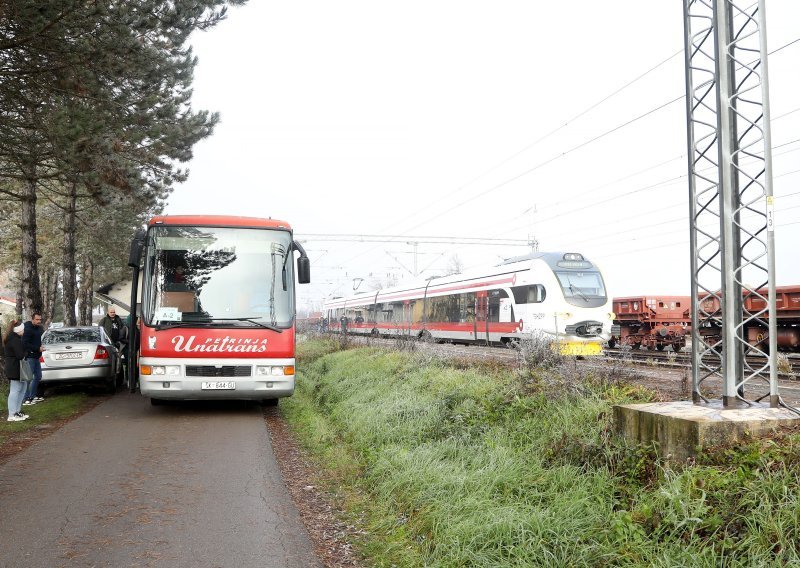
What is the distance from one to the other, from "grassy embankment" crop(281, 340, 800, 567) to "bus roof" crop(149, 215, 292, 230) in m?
4.02

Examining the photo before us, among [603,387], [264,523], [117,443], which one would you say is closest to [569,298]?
[603,387]

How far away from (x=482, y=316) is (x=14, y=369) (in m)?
16.0

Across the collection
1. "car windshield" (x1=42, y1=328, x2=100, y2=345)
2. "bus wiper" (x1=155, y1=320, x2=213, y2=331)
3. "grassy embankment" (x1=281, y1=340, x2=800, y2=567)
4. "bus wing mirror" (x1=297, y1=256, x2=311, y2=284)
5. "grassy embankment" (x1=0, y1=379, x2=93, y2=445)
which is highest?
"bus wing mirror" (x1=297, y1=256, x2=311, y2=284)

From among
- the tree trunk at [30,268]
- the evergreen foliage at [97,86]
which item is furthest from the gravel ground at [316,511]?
the tree trunk at [30,268]

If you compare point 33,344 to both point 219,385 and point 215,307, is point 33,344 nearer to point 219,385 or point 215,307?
point 215,307

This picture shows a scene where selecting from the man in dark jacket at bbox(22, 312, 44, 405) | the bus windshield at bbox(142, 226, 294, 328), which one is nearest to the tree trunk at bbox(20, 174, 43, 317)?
the man in dark jacket at bbox(22, 312, 44, 405)

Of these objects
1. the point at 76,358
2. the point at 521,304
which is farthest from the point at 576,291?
the point at 76,358

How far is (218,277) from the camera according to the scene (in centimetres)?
1067

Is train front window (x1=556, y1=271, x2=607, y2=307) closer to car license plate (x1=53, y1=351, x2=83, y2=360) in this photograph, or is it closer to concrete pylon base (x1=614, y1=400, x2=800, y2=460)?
Answer: car license plate (x1=53, y1=351, x2=83, y2=360)

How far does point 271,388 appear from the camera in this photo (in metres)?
10.6

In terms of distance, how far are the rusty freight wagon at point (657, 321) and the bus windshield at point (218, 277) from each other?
17483mm

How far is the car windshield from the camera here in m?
13.5

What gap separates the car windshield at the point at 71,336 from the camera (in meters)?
13.5

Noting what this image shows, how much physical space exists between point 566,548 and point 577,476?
1.01 metres
